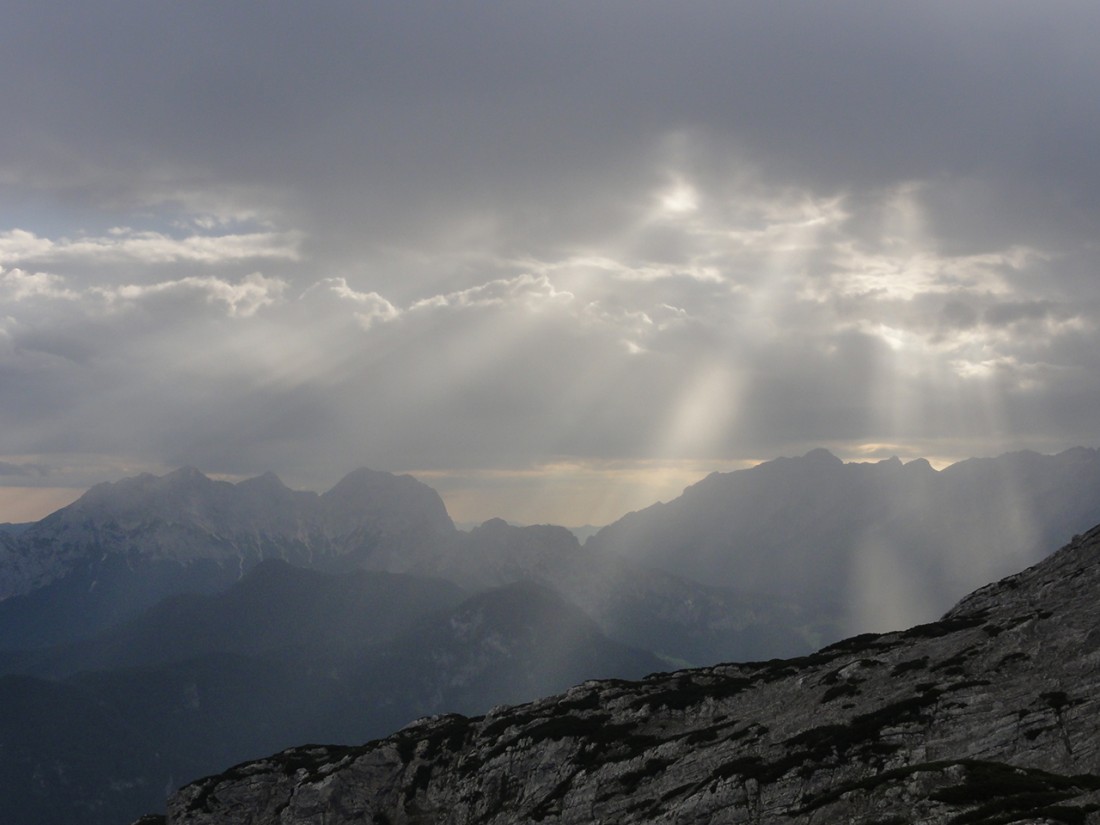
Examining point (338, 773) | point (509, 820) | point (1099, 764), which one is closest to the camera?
point (1099, 764)

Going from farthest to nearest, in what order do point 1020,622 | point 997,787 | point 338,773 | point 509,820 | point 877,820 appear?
point 338,773 < point 509,820 < point 1020,622 < point 877,820 < point 997,787

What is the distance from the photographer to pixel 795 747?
232 feet

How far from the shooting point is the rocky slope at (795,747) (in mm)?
50562

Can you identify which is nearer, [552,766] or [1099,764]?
[1099,764]

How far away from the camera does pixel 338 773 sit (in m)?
122

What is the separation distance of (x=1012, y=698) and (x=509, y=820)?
5471 centimetres

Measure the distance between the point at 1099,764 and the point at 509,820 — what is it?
62.2 metres

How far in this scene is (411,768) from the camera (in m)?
122

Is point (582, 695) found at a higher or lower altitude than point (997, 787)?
lower

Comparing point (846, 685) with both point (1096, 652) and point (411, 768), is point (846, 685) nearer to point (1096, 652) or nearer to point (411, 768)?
point (1096, 652)

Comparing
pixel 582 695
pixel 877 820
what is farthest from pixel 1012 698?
pixel 582 695

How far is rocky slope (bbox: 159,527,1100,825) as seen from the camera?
50562 millimetres

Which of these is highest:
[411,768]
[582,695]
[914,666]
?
[914,666]

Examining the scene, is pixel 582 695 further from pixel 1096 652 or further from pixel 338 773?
pixel 1096 652
